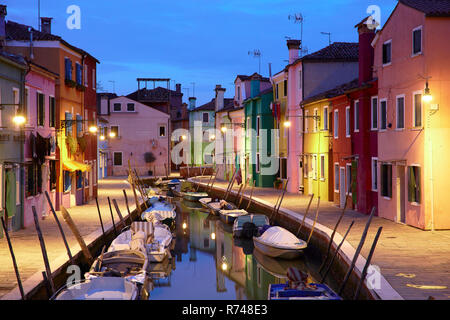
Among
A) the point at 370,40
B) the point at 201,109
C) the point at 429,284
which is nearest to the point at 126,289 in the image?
the point at 429,284

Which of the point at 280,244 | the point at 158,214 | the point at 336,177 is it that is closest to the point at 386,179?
the point at 280,244

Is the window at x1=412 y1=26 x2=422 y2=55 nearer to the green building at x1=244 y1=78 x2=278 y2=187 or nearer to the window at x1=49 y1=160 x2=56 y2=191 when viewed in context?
the window at x1=49 y1=160 x2=56 y2=191

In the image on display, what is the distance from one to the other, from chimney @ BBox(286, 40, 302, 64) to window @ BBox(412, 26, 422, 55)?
1812 cm

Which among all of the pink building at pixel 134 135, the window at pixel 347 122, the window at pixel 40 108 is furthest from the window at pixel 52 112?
the pink building at pixel 134 135

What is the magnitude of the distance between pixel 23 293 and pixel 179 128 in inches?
2721

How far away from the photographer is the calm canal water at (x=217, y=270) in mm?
19062

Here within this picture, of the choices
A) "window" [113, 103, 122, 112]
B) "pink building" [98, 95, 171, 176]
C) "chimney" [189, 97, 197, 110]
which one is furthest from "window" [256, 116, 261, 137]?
"chimney" [189, 97, 197, 110]

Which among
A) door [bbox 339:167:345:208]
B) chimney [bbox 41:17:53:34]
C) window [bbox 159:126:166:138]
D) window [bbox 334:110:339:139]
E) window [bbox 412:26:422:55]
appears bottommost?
door [bbox 339:167:345:208]

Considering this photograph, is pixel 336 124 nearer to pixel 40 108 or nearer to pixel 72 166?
pixel 72 166

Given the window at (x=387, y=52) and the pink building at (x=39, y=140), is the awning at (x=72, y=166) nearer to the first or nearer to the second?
the pink building at (x=39, y=140)

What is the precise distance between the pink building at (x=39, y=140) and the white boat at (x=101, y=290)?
32.3ft

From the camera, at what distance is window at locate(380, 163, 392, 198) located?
25.1m

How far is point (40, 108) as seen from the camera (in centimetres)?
2602

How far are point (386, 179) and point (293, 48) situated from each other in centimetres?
1716
